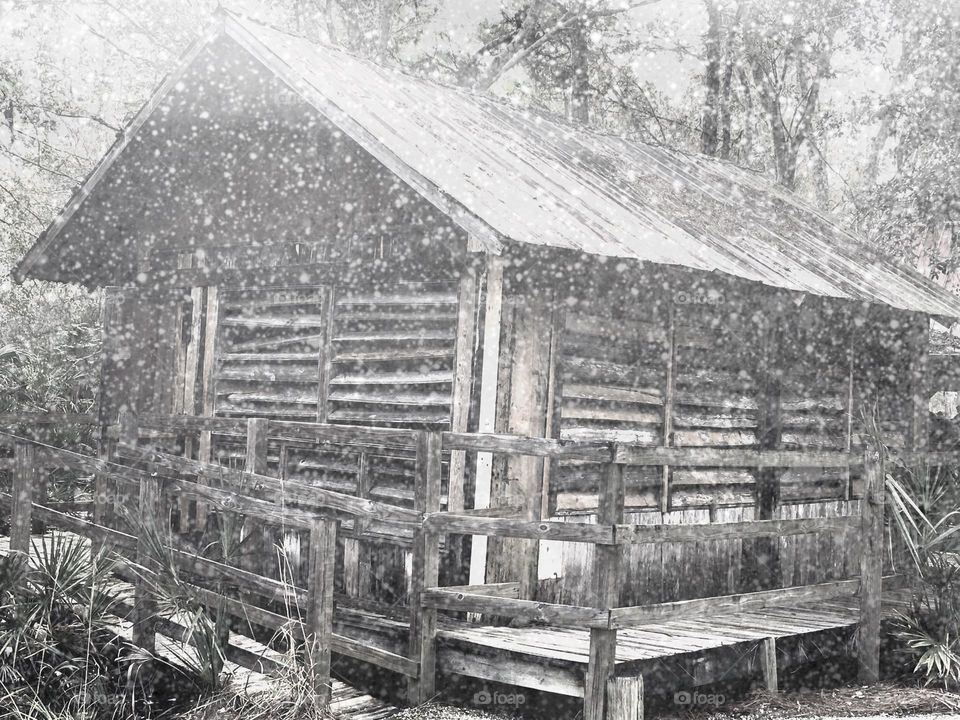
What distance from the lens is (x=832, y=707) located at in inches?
287

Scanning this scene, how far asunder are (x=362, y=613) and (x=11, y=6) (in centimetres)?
2243

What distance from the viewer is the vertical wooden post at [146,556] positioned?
673 centimetres

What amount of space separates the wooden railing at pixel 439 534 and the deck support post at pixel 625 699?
2.6 inches

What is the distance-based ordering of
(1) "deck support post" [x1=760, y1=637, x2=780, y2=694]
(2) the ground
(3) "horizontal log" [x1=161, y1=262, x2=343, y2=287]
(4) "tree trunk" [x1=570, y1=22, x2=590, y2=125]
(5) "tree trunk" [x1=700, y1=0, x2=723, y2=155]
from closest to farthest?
(2) the ground → (1) "deck support post" [x1=760, y1=637, x2=780, y2=694] → (3) "horizontal log" [x1=161, y1=262, x2=343, y2=287] → (5) "tree trunk" [x1=700, y1=0, x2=723, y2=155] → (4) "tree trunk" [x1=570, y1=22, x2=590, y2=125]

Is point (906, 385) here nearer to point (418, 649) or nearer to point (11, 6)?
point (418, 649)

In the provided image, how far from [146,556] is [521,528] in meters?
2.49

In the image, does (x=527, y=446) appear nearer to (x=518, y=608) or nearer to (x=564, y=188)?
(x=518, y=608)

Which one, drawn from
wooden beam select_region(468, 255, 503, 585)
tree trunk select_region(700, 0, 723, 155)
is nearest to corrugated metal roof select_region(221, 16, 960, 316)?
wooden beam select_region(468, 255, 503, 585)

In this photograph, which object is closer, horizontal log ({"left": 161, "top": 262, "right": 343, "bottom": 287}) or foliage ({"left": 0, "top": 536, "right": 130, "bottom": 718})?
foliage ({"left": 0, "top": 536, "right": 130, "bottom": 718})

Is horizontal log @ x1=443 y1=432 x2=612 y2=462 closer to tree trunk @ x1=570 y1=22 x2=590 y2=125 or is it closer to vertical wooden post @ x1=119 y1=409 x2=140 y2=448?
vertical wooden post @ x1=119 y1=409 x2=140 y2=448

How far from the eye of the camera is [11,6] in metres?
24.8

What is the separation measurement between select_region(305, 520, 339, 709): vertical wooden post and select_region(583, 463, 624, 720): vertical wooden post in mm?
1532

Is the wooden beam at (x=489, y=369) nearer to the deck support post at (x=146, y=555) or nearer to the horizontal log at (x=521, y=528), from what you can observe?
the horizontal log at (x=521, y=528)

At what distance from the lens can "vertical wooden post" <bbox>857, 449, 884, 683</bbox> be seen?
315 inches
